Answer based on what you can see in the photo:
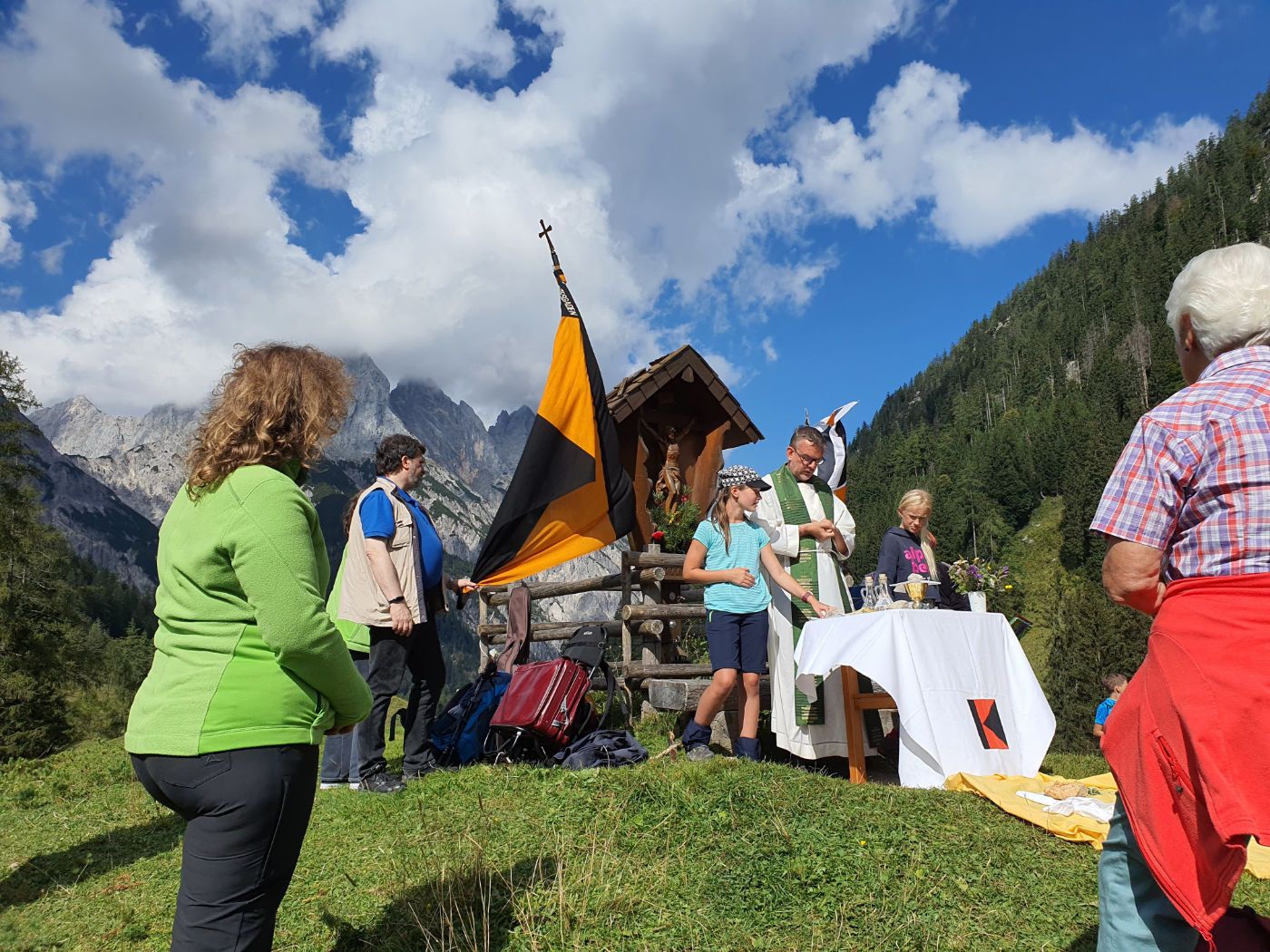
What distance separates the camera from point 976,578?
6.38 meters

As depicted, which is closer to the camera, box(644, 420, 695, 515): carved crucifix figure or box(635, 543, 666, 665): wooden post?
box(635, 543, 666, 665): wooden post

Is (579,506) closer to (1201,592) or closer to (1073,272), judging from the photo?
(1201,592)

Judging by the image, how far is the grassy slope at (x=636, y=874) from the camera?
2854 mm

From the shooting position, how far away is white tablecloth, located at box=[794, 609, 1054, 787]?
16.0ft

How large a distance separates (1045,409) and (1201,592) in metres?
110

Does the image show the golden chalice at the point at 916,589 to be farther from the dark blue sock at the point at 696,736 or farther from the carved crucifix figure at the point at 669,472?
the carved crucifix figure at the point at 669,472

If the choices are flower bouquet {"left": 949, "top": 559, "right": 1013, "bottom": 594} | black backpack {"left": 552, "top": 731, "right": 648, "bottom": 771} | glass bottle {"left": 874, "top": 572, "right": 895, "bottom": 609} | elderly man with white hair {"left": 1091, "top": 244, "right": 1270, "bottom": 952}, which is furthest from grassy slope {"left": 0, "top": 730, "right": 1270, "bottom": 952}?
flower bouquet {"left": 949, "top": 559, "right": 1013, "bottom": 594}

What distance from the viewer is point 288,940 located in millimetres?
2969

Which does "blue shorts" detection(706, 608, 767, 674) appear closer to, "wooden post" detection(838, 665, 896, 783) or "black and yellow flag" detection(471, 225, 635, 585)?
"wooden post" detection(838, 665, 896, 783)

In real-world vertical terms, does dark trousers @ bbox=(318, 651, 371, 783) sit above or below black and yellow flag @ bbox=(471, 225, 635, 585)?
below

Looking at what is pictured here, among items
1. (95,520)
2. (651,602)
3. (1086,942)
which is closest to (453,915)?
(1086,942)

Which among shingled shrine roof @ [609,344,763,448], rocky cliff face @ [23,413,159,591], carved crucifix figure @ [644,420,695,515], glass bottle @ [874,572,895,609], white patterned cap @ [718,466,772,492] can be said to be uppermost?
rocky cliff face @ [23,413,159,591]

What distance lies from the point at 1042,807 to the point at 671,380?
6.74 meters

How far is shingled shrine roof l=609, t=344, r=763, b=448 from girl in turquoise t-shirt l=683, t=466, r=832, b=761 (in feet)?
13.1
